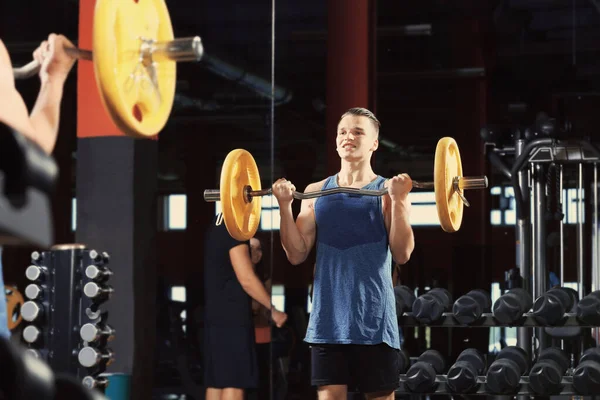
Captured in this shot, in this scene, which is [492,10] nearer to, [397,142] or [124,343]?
[397,142]

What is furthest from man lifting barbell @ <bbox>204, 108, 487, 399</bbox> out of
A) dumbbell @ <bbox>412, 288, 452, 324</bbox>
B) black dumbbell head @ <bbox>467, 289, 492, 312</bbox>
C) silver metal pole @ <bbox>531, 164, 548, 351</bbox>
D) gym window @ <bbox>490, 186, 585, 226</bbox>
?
gym window @ <bbox>490, 186, 585, 226</bbox>

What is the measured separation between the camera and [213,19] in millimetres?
4926

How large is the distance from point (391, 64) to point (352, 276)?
3123 millimetres

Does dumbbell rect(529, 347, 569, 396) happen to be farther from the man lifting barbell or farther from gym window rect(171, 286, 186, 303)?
gym window rect(171, 286, 186, 303)

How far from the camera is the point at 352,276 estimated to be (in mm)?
2721

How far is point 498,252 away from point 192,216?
1.85 meters

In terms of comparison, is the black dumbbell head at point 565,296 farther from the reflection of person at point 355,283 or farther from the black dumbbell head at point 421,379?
the reflection of person at point 355,283

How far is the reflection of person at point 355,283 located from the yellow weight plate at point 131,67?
33.3 inches

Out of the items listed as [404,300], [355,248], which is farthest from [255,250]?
[355,248]

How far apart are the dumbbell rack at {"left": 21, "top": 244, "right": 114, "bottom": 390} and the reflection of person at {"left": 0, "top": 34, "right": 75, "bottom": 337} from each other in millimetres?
1404

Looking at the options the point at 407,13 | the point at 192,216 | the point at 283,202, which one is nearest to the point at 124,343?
the point at 192,216

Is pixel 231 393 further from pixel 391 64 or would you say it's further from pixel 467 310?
pixel 391 64

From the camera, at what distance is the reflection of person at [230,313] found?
4.04 m

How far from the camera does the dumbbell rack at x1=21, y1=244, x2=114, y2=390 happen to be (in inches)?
122
